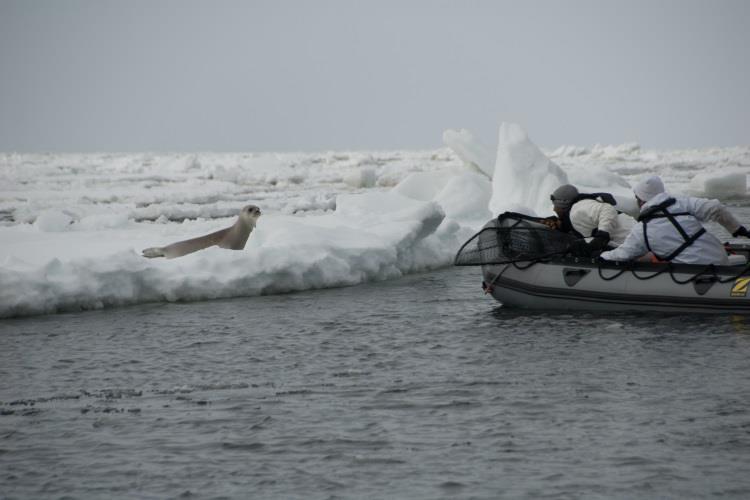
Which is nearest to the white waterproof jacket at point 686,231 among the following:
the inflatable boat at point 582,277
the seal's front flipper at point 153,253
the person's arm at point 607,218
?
the inflatable boat at point 582,277

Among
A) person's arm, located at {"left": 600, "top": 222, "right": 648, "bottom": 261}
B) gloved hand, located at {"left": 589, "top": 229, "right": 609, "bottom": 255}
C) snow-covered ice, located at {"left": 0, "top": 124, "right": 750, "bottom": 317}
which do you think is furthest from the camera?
snow-covered ice, located at {"left": 0, "top": 124, "right": 750, "bottom": 317}

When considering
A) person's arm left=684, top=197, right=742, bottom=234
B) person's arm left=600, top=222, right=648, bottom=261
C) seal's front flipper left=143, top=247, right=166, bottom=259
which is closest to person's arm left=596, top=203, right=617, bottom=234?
person's arm left=600, top=222, right=648, bottom=261

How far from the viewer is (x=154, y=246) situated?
14055 millimetres

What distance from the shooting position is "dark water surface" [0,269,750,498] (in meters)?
5.70

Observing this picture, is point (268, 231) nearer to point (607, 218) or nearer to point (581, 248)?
point (581, 248)

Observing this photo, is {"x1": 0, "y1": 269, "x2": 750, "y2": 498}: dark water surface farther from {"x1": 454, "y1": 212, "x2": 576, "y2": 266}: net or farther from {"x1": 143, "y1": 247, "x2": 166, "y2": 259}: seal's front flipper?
{"x1": 143, "y1": 247, "x2": 166, "y2": 259}: seal's front flipper

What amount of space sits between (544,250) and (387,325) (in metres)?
1.94

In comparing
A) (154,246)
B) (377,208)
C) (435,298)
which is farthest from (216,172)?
(435,298)

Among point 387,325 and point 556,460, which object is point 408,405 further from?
point 387,325

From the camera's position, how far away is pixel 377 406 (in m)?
7.13

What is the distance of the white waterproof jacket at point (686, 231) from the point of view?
9.71 metres

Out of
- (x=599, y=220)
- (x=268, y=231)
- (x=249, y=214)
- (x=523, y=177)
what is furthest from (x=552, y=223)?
(x=523, y=177)

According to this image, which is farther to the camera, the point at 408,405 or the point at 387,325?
the point at 387,325

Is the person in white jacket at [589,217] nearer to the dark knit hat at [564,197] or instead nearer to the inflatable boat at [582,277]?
the dark knit hat at [564,197]
